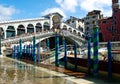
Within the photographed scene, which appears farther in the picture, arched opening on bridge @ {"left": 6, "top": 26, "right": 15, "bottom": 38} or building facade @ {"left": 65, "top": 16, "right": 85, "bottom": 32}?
building facade @ {"left": 65, "top": 16, "right": 85, "bottom": 32}

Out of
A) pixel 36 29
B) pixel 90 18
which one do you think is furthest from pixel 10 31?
pixel 90 18

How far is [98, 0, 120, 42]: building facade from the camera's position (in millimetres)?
64681

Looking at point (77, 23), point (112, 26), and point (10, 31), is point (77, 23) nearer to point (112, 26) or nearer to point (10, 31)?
point (112, 26)

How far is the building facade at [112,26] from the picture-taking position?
6468cm

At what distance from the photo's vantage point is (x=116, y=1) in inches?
2726

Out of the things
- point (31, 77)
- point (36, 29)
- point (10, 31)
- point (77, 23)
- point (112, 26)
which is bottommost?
point (31, 77)

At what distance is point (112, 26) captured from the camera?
221 ft

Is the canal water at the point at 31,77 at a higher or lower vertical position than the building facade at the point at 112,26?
lower

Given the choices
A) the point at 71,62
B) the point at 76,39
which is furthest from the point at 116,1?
the point at 71,62

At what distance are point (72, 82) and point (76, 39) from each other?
51.1m

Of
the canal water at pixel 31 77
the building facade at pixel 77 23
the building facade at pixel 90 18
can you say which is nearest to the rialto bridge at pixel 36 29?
the building facade at pixel 77 23

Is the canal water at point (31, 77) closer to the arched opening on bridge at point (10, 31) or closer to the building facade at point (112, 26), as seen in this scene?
the arched opening on bridge at point (10, 31)

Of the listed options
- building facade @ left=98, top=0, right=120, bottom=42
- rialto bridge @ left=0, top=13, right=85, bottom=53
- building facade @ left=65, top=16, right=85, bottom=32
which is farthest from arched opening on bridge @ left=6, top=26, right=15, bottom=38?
building facade @ left=65, top=16, right=85, bottom=32

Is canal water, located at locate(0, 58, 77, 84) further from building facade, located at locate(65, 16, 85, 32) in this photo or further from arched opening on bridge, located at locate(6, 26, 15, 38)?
building facade, located at locate(65, 16, 85, 32)
